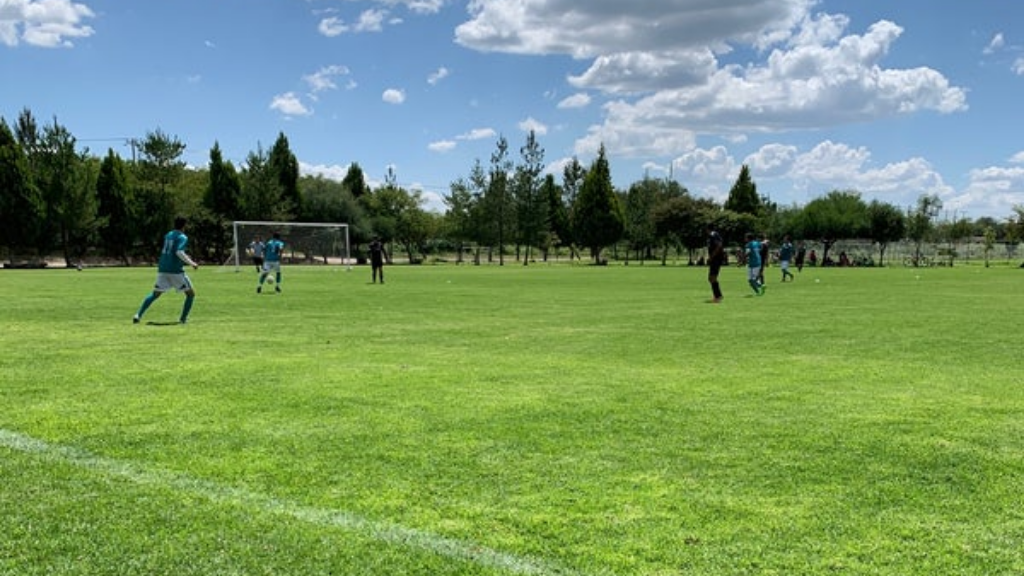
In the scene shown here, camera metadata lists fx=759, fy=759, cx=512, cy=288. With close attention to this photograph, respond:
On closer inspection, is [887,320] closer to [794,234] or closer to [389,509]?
[389,509]

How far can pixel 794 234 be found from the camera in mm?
76250

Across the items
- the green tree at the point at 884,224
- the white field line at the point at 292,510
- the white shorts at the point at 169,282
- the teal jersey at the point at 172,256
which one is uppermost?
the green tree at the point at 884,224

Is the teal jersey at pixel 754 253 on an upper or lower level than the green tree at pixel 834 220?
lower

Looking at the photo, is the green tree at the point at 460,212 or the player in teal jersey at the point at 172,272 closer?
the player in teal jersey at the point at 172,272

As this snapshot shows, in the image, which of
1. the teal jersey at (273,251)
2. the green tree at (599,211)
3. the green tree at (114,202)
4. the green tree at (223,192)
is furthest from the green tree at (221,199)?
the teal jersey at (273,251)

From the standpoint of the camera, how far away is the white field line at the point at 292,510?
3807mm

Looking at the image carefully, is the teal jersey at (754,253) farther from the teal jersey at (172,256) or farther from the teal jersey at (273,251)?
the teal jersey at (172,256)

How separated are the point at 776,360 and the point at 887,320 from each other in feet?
23.7

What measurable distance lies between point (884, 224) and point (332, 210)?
51667mm

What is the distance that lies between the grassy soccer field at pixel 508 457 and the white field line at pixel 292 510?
0.02m

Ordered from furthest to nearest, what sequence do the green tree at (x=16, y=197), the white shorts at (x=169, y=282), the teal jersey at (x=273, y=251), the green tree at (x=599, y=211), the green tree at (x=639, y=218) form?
the green tree at (x=639, y=218), the green tree at (x=599, y=211), the green tree at (x=16, y=197), the teal jersey at (x=273, y=251), the white shorts at (x=169, y=282)

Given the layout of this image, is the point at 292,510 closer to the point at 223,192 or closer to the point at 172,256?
the point at 172,256

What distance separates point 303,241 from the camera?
53250 mm

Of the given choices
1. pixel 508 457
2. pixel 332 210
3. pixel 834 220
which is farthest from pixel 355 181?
pixel 508 457
